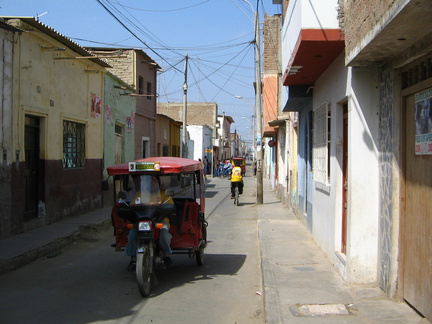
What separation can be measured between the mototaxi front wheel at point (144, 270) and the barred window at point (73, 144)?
24.6 feet

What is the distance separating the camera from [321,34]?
6.41 m

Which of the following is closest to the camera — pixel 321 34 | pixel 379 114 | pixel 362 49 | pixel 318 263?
pixel 362 49

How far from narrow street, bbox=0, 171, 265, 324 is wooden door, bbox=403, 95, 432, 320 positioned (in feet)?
5.52

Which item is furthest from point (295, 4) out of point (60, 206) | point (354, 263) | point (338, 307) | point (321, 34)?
point (60, 206)

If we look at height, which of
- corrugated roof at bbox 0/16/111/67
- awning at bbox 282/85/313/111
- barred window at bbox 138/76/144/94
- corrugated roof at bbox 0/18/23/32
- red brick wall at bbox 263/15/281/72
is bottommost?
awning at bbox 282/85/313/111

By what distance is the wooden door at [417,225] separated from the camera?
14.4 feet

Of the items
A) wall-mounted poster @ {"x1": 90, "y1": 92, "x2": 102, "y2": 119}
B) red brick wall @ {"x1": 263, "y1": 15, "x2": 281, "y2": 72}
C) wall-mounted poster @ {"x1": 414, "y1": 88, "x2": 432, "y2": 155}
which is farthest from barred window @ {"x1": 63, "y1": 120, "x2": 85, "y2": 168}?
red brick wall @ {"x1": 263, "y1": 15, "x2": 281, "y2": 72}

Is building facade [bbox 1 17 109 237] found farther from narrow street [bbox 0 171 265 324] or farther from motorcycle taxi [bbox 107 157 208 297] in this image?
motorcycle taxi [bbox 107 157 208 297]

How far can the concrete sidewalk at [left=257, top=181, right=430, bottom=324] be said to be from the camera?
15.7ft

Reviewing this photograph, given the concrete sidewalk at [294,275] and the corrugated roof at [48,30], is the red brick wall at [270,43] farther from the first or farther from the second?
the concrete sidewalk at [294,275]

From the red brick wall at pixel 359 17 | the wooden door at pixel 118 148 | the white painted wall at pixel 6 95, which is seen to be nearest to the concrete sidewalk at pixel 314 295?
the red brick wall at pixel 359 17

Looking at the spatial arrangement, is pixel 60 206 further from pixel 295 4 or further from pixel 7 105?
pixel 295 4

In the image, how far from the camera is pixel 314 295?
5609 mm

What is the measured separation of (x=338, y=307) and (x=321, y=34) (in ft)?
12.2
